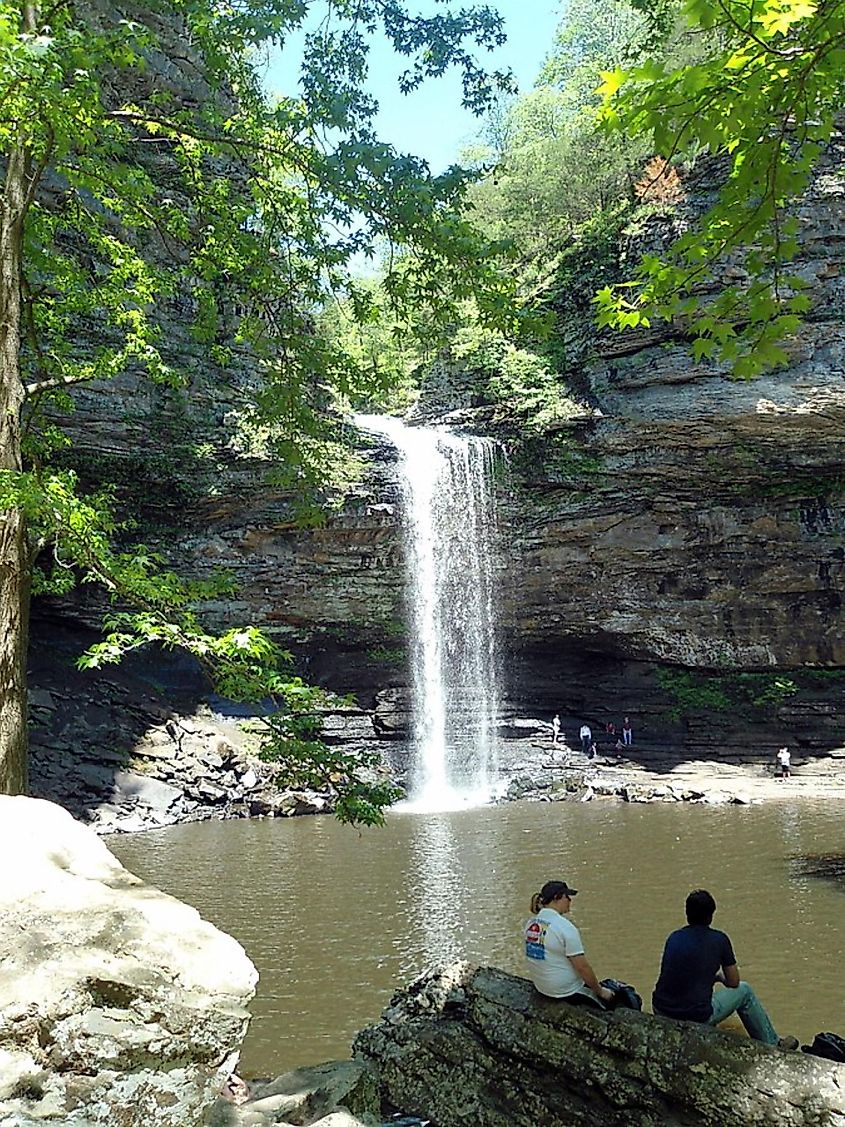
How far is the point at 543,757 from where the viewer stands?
75.0ft

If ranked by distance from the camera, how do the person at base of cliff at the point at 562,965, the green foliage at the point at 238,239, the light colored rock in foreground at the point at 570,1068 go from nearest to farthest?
the light colored rock in foreground at the point at 570,1068
the person at base of cliff at the point at 562,965
the green foliage at the point at 238,239

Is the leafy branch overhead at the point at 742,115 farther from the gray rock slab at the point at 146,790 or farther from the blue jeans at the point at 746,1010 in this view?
the gray rock slab at the point at 146,790

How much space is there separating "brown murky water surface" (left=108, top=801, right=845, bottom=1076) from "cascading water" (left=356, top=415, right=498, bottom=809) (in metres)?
6.43

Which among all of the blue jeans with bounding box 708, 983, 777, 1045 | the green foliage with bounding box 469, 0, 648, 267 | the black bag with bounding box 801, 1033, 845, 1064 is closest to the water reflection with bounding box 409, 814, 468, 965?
the blue jeans with bounding box 708, 983, 777, 1045

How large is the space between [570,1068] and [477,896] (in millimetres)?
6205

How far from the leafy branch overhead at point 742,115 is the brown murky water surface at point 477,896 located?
492cm

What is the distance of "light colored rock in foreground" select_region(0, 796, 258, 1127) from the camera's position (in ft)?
6.93

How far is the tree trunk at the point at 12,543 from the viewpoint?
483cm

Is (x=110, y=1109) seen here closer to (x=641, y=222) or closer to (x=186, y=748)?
(x=186, y=748)

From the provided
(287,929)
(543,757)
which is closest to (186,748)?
(543,757)

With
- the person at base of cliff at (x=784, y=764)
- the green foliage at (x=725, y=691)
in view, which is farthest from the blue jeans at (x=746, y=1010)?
the green foliage at (x=725, y=691)

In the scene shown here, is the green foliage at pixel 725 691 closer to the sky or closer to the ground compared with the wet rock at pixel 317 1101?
closer to the sky

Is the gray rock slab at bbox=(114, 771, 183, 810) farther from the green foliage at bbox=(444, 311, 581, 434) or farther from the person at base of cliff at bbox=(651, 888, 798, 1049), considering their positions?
the person at base of cliff at bbox=(651, 888, 798, 1049)

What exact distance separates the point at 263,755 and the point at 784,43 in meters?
4.31
